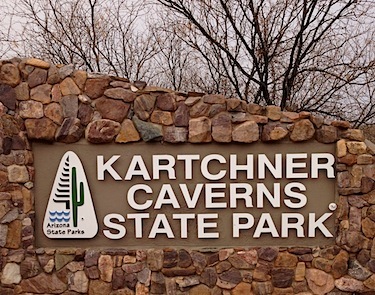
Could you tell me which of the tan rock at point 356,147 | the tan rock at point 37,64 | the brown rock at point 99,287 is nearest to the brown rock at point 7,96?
the tan rock at point 37,64

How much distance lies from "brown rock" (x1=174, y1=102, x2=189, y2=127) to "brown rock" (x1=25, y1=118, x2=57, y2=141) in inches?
39.4

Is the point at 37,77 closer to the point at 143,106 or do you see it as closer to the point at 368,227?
the point at 143,106

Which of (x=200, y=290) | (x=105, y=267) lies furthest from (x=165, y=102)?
(x=200, y=290)

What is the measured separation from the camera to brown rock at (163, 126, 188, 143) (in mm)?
3945

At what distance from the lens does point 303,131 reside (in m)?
3.94

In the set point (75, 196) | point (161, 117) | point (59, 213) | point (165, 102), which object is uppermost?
point (165, 102)

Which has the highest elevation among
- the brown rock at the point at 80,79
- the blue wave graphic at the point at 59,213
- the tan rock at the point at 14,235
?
the brown rock at the point at 80,79

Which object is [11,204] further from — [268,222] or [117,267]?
[268,222]

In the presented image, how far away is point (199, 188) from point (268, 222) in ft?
2.11

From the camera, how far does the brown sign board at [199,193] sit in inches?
157

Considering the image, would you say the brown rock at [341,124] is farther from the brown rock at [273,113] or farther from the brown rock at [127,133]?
the brown rock at [127,133]

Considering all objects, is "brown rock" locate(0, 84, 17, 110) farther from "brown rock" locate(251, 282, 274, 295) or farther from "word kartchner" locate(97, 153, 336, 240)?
"brown rock" locate(251, 282, 274, 295)

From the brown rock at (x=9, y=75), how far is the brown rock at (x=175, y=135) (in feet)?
4.25

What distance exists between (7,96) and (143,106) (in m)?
1.11
